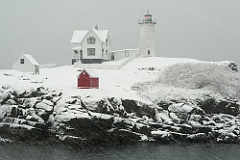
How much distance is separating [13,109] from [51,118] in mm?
4528

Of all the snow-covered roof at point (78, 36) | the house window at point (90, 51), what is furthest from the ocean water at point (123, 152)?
the snow-covered roof at point (78, 36)

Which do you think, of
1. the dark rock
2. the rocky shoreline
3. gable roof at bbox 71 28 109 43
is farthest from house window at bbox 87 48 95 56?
the dark rock

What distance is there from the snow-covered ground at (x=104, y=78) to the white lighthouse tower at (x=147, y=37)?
2.91 metres

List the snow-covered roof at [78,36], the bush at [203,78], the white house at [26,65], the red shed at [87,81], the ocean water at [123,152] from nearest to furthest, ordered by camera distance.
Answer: the ocean water at [123,152] < the red shed at [87,81] < the bush at [203,78] < the white house at [26,65] < the snow-covered roof at [78,36]

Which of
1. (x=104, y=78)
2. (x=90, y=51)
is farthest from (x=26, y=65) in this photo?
(x=104, y=78)

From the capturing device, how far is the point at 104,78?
2319 inches

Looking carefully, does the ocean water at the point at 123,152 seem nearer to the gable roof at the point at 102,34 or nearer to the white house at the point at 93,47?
the white house at the point at 93,47

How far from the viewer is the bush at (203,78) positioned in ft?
177

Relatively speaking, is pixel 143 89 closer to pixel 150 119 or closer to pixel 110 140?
pixel 150 119

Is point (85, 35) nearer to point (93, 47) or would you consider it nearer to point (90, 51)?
point (93, 47)

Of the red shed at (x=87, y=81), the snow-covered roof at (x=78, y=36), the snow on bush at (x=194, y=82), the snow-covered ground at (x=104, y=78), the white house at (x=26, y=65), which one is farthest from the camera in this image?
the snow-covered roof at (x=78, y=36)

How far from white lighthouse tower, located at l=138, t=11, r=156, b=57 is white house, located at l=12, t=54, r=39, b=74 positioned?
22338mm

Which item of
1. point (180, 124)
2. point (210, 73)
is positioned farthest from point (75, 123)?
point (210, 73)

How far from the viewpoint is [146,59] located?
Result: 72500mm
